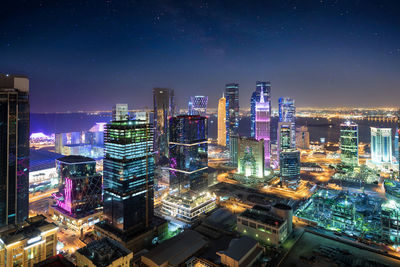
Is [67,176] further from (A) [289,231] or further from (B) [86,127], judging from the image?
(B) [86,127]

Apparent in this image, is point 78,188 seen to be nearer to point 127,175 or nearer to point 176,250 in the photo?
point 127,175

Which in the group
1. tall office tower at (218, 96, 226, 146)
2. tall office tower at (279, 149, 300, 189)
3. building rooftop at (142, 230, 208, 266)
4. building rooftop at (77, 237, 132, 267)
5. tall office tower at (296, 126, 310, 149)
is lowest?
building rooftop at (142, 230, 208, 266)

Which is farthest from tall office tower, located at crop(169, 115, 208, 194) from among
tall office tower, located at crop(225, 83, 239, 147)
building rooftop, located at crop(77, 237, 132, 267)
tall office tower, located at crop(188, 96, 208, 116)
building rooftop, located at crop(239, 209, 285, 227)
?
tall office tower, located at crop(225, 83, 239, 147)

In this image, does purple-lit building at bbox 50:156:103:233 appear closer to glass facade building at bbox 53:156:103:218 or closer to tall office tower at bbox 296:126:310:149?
glass facade building at bbox 53:156:103:218

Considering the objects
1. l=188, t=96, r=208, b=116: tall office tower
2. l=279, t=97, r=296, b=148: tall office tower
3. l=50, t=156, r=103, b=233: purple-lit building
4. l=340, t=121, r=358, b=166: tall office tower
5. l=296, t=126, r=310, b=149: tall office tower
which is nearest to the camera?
l=50, t=156, r=103, b=233: purple-lit building

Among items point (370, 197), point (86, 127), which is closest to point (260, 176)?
point (370, 197)

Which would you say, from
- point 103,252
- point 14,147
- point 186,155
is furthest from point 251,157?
point 14,147

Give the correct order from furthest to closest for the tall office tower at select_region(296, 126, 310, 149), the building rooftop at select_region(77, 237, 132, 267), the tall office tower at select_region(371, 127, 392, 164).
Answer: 1. the tall office tower at select_region(296, 126, 310, 149)
2. the tall office tower at select_region(371, 127, 392, 164)
3. the building rooftop at select_region(77, 237, 132, 267)
